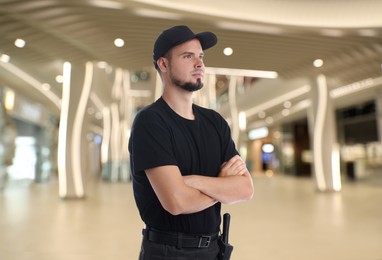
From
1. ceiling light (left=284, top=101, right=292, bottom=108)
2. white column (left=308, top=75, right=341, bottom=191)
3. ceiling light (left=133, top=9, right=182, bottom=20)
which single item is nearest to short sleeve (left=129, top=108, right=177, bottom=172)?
ceiling light (left=133, top=9, right=182, bottom=20)

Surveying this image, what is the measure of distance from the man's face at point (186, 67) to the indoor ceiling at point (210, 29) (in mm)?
5682

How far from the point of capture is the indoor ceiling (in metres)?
6.70

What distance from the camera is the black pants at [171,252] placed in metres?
1.17

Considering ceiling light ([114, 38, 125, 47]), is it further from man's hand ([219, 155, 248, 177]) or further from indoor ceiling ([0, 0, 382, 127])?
man's hand ([219, 155, 248, 177])

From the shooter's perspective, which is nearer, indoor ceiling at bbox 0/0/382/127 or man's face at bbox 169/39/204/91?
man's face at bbox 169/39/204/91

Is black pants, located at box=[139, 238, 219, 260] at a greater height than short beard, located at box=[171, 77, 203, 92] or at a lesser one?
lesser

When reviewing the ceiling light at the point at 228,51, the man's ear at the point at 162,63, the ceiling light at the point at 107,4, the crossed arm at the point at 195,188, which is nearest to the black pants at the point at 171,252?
the crossed arm at the point at 195,188

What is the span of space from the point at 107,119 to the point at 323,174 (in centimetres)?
1303

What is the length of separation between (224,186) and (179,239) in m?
0.23

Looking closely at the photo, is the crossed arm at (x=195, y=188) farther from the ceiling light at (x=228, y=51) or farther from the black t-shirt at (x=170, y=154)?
the ceiling light at (x=228, y=51)

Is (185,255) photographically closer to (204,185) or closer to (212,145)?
(204,185)

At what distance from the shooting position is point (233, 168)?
1.27 metres

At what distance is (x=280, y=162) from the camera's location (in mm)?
26094

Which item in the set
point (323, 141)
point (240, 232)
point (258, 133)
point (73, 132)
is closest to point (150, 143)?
point (240, 232)
